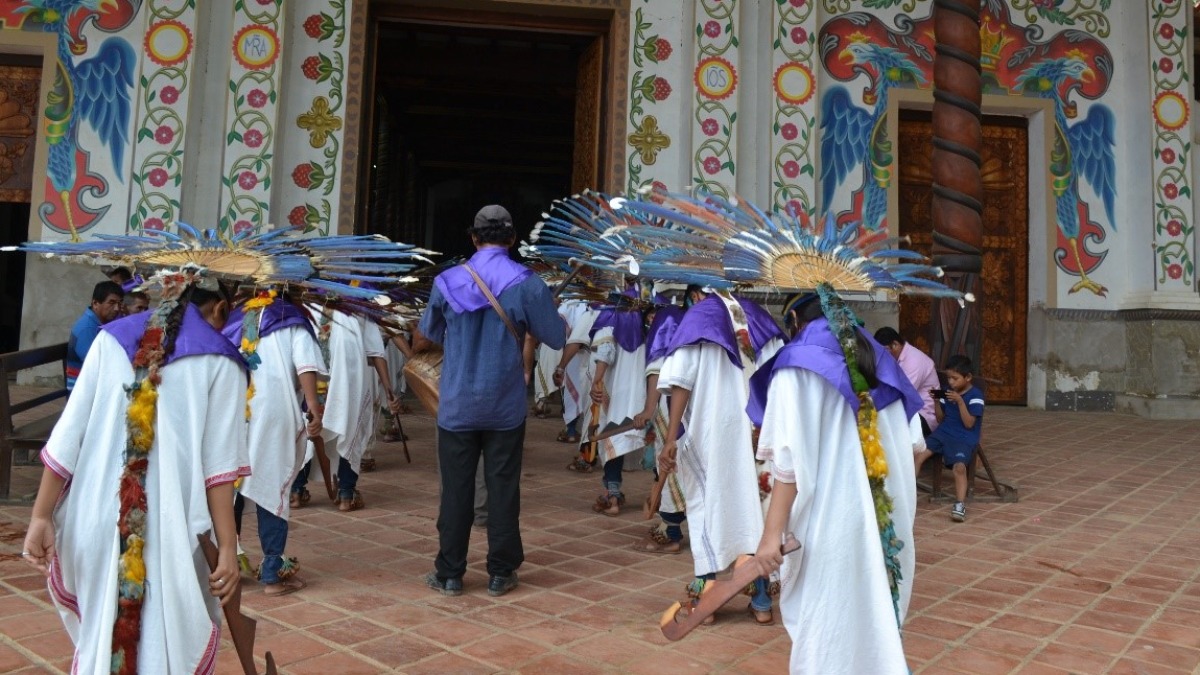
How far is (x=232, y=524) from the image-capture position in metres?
2.43

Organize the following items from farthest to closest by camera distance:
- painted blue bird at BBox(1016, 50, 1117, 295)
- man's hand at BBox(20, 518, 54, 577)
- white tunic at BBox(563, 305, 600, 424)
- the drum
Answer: painted blue bird at BBox(1016, 50, 1117, 295)
white tunic at BBox(563, 305, 600, 424)
the drum
man's hand at BBox(20, 518, 54, 577)

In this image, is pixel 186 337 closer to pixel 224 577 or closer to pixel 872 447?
pixel 224 577

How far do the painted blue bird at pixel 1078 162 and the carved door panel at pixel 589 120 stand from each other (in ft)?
20.1

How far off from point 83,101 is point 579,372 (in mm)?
6148

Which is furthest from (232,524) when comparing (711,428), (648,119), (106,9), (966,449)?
(106,9)

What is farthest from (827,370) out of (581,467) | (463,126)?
(463,126)

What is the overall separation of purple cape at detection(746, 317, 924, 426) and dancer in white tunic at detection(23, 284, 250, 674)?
165 centimetres

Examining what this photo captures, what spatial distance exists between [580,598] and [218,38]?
8.25m

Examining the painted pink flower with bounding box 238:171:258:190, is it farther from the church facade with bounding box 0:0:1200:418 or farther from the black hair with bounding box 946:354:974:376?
the black hair with bounding box 946:354:974:376

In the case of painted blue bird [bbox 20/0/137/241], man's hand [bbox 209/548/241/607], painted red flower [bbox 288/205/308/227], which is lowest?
man's hand [bbox 209/548/241/607]

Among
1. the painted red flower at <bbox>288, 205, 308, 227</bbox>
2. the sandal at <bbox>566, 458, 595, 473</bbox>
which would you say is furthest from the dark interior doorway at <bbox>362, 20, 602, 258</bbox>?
the sandal at <bbox>566, 458, 595, 473</bbox>

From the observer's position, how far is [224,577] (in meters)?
2.38

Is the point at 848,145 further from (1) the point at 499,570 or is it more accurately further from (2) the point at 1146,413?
(1) the point at 499,570

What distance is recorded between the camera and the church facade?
9.42 m
